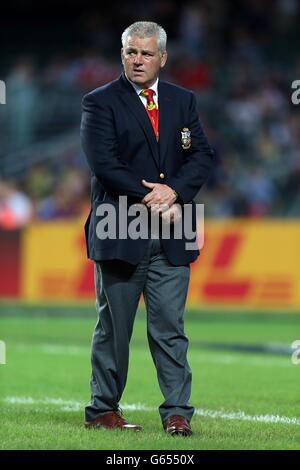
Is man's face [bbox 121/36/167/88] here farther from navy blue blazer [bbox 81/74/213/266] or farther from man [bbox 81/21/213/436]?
navy blue blazer [bbox 81/74/213/266]

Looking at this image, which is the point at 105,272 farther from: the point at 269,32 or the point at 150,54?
the point at 269,32

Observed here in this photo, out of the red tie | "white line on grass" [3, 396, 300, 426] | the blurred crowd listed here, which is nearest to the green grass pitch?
"white line on grass" [3, 396, 300, 426]

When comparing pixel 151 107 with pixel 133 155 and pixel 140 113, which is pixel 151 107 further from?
pixel 133 155

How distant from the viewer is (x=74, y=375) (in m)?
10.5

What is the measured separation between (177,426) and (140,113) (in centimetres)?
191

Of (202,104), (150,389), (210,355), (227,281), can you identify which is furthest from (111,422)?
(202,104)

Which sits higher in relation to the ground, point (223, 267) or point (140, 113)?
point (140, 113)

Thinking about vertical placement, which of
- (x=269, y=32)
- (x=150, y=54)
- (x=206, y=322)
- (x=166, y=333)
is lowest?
(x=206, y=322)

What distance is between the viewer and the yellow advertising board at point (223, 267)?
1669 centimetres

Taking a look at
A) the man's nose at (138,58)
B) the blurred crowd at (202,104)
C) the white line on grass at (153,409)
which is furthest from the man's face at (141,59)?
the blurred crowd at (202,104)

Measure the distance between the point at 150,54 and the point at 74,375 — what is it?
4219mm

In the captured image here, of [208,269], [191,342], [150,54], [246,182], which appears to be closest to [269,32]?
[246,182]

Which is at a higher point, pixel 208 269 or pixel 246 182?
pixel 246 182

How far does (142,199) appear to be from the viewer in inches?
280
